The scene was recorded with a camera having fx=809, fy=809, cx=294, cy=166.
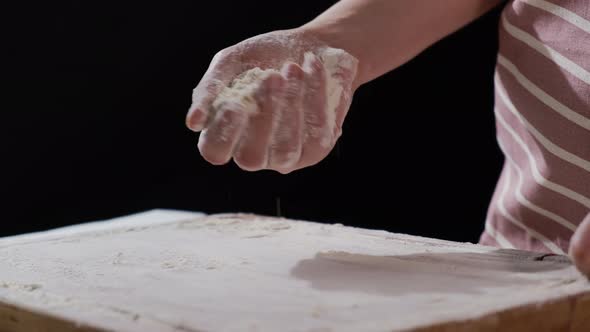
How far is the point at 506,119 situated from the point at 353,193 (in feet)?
1.93

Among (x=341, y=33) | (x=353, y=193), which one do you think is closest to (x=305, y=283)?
(x=341, y=33)

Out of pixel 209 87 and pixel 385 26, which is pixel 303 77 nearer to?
pixel 209 87

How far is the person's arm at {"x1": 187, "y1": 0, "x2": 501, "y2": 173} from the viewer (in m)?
0.75

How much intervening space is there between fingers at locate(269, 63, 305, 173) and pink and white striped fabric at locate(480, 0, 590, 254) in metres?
0.32

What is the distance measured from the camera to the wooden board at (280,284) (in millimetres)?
557

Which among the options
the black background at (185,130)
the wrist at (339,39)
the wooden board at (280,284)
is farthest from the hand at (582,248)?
the black background at (185,130)

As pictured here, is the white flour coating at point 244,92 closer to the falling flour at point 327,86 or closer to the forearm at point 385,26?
the falling flour at point 327,86

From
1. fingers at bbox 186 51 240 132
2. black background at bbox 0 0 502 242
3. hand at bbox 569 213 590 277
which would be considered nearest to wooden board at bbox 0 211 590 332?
hand at bbox 569 213 590 277

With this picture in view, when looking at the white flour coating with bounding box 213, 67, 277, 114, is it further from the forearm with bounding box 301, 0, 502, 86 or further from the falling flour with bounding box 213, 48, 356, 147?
the forearm with bounding box 301, 0, 502, 86

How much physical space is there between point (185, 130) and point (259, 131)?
87 centimetres

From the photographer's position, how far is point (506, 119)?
3.35 feet

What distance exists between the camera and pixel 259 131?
75 cm

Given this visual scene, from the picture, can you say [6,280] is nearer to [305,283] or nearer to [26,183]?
[305,283]

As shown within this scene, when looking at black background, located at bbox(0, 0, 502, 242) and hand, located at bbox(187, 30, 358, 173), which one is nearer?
hand, located at bbox(187, 30, 358, 173)
